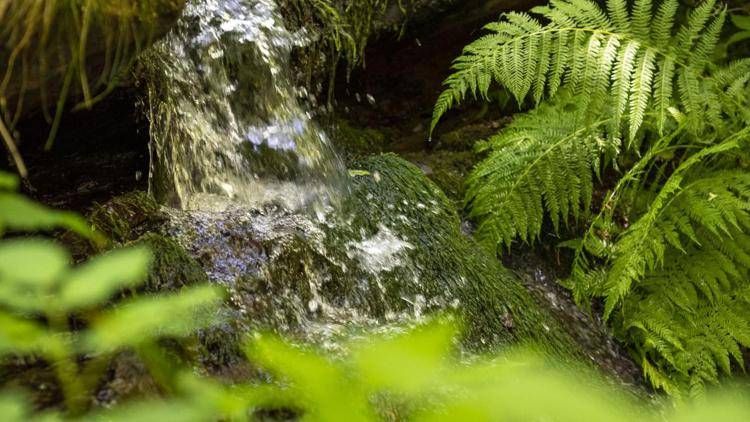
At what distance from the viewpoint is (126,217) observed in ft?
7.72

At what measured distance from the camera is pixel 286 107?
9.29ft

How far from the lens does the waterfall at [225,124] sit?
261cm

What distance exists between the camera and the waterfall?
2.61m

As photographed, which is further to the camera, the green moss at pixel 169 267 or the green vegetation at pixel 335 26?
the green vegetation at pixel 335 26

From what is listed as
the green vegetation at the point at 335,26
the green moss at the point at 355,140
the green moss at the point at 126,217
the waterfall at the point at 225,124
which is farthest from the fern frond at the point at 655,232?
the green moss at the point at 126,217

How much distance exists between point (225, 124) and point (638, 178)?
1.62 metres

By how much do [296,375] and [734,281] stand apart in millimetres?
2590

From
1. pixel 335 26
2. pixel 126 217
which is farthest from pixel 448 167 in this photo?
pixel 126 217

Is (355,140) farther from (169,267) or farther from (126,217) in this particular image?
(169,267)

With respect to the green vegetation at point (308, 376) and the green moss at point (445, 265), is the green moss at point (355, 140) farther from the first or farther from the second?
the green vegetation at point (308, 376)

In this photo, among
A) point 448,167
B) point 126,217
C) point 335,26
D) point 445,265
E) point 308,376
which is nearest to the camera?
point 308,376

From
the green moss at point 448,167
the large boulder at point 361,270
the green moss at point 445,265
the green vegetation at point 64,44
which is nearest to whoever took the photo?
the green vegetation at point 64,44

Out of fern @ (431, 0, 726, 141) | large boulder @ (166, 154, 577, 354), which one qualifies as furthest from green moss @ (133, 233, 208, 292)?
fern @ (431, 0, 726, 141)

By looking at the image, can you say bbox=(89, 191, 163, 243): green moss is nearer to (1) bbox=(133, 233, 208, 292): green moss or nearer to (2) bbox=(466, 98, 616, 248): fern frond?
(1) bbox=(133, 233, 208, 292): green moss
